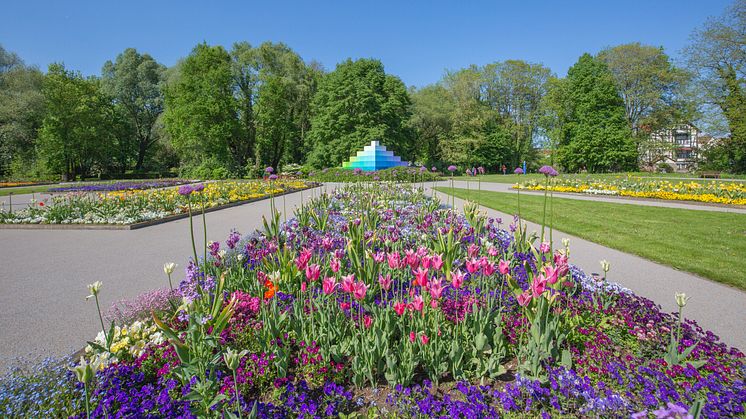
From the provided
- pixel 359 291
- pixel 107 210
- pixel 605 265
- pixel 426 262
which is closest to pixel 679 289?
pixel 605 265

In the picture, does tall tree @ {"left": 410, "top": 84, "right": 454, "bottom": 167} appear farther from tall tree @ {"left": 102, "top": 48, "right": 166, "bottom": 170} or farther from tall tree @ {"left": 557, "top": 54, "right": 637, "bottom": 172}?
tall tree @ {"left": 102, "top": 48, "right": 166, "bottom": 170}

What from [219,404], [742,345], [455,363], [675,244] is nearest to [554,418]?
[455,363]

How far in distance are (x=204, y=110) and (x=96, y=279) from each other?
28.3m

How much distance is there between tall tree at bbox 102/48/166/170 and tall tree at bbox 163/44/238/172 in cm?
840

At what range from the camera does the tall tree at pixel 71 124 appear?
94.2 feet

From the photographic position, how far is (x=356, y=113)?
1374 inches

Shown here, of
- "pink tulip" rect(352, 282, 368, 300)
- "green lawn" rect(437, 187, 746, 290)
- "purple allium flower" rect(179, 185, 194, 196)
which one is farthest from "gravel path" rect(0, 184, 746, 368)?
"pink tulip" rect(352, 282, 368, 300)

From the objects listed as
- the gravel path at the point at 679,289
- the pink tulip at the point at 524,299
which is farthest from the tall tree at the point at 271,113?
the pink tulip at the point at 524,299

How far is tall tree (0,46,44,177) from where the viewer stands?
2870cm

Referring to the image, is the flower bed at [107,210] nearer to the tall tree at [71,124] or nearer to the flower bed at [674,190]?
the flower bed at [674,190]

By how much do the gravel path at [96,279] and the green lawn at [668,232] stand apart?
334 mm

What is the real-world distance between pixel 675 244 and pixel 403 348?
6.16 m

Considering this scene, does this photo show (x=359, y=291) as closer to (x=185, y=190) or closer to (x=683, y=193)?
(x=185, y=190)

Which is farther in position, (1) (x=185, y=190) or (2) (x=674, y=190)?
(2) (x=674, y=190)
